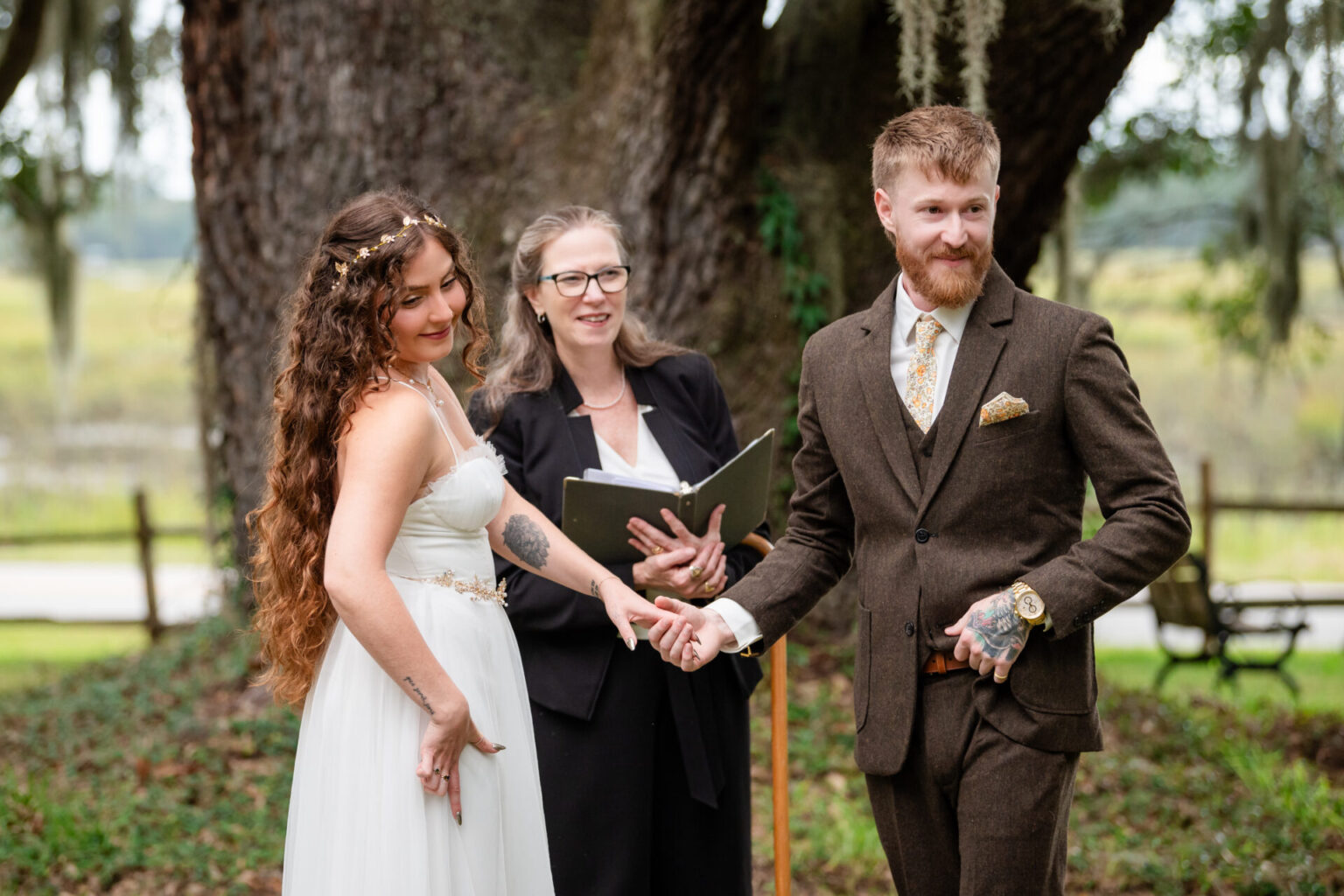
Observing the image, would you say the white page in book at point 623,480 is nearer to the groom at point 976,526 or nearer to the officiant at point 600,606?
the officiant at point 600,606

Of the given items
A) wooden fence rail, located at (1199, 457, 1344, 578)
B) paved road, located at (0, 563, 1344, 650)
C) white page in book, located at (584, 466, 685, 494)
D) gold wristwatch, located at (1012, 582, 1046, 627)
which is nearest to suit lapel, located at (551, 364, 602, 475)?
white page in book, located at (584, 466, 685, 494)

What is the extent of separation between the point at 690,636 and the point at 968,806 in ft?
2.21

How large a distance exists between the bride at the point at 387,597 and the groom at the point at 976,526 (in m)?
0.75

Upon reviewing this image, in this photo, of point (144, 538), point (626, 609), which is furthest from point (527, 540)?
point (144, 538)

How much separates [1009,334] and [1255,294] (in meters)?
8.45

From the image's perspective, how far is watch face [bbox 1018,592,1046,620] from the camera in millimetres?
2092

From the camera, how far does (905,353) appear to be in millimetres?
2393

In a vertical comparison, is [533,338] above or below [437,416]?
above

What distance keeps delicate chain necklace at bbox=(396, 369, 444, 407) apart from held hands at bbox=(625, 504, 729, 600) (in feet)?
1.94

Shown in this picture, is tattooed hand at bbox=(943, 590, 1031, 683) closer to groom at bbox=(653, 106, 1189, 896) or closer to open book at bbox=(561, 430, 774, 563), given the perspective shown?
groom at bbox=(653, 106, 1189, 896)

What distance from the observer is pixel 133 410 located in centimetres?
1984

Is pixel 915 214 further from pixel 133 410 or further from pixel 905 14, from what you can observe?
pixel 133 410

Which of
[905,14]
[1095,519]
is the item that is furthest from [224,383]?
[1095,519]

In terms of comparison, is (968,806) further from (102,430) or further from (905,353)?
(102,430)
